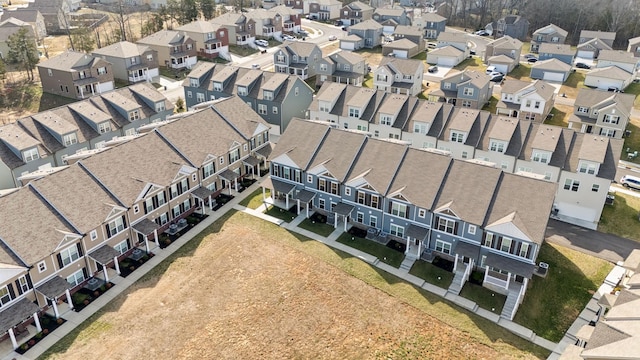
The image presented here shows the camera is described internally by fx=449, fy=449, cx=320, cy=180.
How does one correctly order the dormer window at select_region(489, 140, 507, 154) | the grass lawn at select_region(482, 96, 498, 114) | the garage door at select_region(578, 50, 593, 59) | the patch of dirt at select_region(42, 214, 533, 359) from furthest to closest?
the garage door at select_region(578, 50, 593, 59) < the grass lawn at select_region(482, 96, 498, 114) < the dormer window at select_region(489, 140, 507, 154) < the patch of dirt at select_region(42, 214, 533, 359)

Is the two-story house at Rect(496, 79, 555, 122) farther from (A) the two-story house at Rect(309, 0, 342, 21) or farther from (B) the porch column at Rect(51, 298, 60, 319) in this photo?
(A) the two-story house at Rect(309, 0, 342, 21)

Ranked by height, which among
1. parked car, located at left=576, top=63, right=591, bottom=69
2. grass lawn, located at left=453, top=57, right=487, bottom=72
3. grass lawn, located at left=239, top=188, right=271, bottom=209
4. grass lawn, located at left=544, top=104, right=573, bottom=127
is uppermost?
parked car, located at left=576, top=63, right=591, bottom=69

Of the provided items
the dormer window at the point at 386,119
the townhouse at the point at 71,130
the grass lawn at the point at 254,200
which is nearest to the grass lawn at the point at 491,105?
the dormer window at the point at 386,119

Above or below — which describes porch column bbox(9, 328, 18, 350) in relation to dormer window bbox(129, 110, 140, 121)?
below

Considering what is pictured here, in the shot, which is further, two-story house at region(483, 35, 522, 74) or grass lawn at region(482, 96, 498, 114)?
two-story house at region(483, 35, 522, 74)

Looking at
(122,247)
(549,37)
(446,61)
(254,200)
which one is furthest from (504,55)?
(122,247)

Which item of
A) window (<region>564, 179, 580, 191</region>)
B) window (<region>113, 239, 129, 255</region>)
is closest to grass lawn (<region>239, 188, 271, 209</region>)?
window (<region>113, 239, 129, 255</region>)

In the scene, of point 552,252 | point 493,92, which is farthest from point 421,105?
point 493,92
